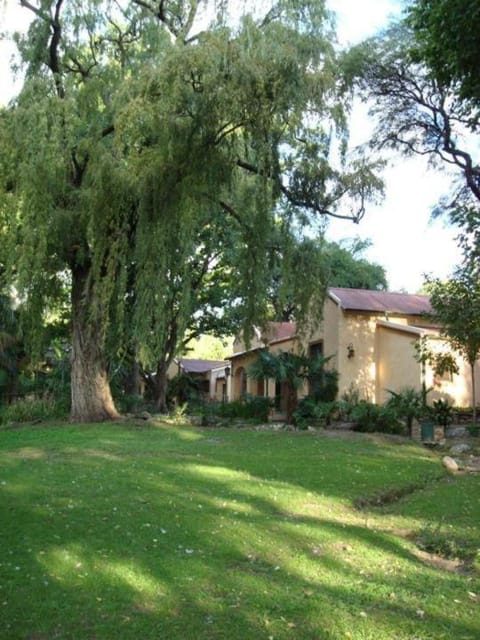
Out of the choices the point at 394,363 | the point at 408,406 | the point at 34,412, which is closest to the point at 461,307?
the point at 408,406

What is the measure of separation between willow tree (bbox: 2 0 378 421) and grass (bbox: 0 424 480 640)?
4918 mm

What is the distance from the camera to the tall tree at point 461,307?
14.5 metres

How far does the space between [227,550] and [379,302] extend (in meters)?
18.6

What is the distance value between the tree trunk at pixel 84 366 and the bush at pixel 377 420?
22.6ft

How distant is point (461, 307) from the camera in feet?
48.6

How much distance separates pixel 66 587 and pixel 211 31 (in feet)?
35.8

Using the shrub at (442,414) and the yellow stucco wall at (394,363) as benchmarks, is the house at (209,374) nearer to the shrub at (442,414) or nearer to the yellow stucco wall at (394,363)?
the yellow stucco wall at (394,363)

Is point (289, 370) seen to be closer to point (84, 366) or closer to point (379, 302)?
point (84, 366)

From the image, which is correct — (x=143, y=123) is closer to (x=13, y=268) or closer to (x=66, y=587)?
(x=13, y=268)

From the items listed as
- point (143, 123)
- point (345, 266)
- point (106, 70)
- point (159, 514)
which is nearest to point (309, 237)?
point (143, 123)

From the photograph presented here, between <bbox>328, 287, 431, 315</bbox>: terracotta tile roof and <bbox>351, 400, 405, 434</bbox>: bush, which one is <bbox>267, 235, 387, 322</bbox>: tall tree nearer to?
<bbox>351, 400, 405, 434</bbox>: bush

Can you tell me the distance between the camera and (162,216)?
13.2 meters

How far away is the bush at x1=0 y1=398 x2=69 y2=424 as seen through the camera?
1872 cm

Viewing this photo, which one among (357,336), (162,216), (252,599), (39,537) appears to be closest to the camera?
(252,599)
